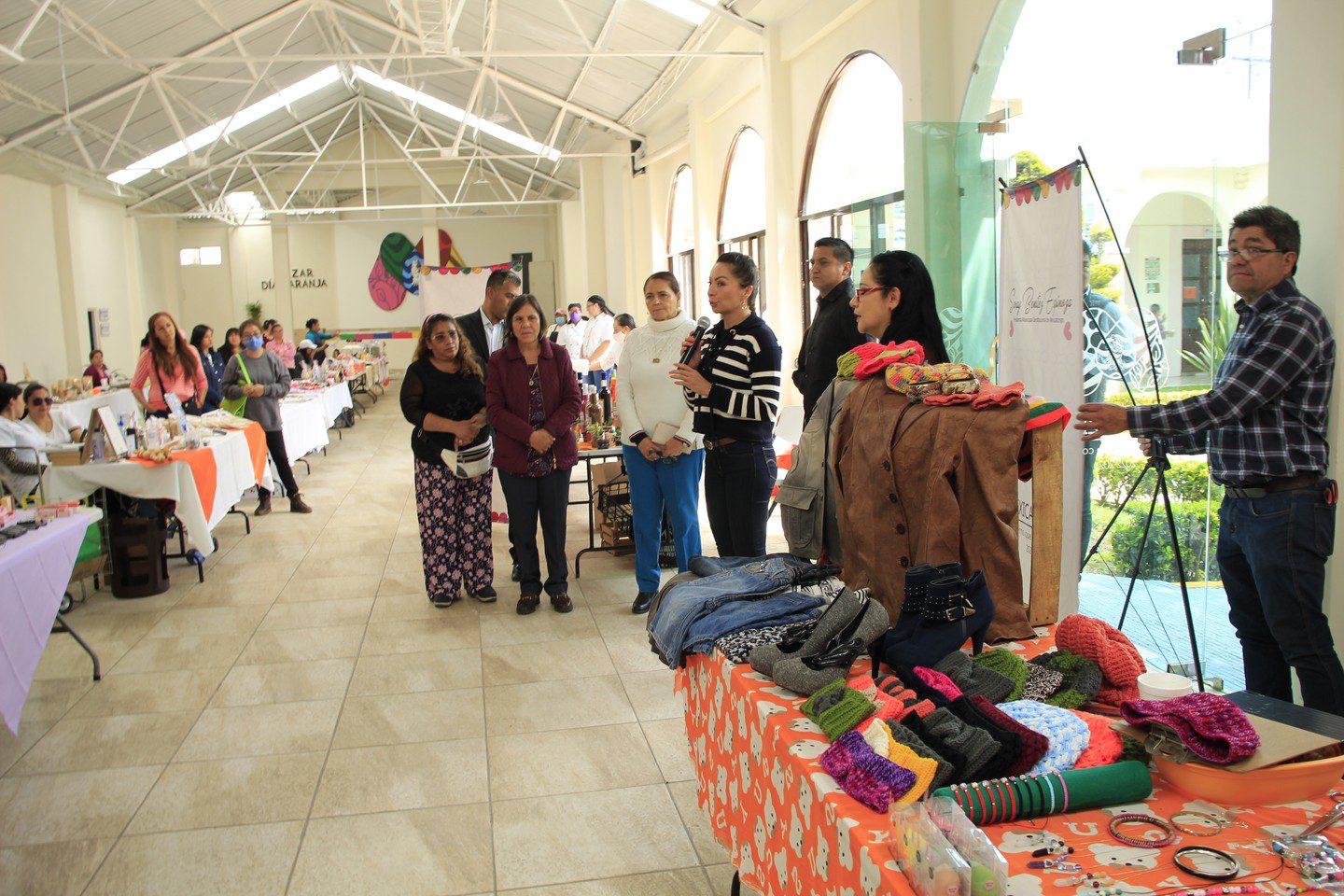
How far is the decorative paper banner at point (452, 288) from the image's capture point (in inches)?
374

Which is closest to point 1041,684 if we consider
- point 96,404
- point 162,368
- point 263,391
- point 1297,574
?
point 1297,574

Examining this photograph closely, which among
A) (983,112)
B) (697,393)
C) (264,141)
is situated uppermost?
(264,141)

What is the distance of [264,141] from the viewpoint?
60.9 feet

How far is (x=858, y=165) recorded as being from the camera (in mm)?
7863

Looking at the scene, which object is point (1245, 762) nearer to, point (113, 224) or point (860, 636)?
point (860, 636)

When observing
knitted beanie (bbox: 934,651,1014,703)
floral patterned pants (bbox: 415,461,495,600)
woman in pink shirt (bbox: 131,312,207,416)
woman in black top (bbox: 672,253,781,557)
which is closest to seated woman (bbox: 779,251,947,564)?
knitted beanie (bbox: 934,651,1014,703)

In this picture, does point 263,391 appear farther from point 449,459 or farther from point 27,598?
point 27,598

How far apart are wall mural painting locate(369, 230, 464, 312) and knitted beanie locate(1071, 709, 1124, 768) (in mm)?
22550

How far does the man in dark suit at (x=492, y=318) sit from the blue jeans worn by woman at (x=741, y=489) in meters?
1.64

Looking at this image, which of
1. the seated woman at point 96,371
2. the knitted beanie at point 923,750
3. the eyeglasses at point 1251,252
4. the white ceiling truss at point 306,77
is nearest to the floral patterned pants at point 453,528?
the eyeglasses at point 1251,252

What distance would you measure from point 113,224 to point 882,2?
16.4 meters

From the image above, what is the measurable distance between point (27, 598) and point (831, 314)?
3025mm

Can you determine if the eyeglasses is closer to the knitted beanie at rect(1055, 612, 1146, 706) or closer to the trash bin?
the knitted beanie at rect(1055, 612, 1146, 706)

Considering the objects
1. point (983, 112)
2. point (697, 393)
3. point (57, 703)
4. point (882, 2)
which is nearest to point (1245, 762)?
point (697, 393)
